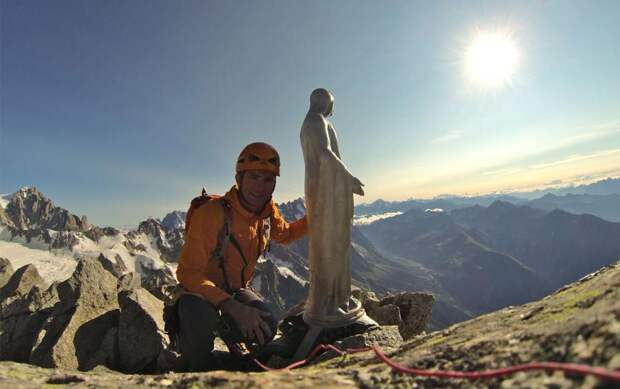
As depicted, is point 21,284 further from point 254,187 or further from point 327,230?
point 327,230

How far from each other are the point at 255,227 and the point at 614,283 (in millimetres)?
6548

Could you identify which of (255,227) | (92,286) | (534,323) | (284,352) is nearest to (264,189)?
(255,227)

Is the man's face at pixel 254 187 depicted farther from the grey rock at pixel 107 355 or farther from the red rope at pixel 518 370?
the grey rock at pixel 107 355

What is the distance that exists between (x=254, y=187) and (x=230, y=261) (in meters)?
1.78

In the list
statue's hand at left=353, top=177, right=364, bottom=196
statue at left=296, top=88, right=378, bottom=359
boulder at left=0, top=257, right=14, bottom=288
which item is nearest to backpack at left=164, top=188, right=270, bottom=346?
statue at left=296, top=88, right=378, bottom=359

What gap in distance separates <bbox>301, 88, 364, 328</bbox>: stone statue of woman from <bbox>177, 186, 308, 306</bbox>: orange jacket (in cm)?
103

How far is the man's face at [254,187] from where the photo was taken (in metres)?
8.05

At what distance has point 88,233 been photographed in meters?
196

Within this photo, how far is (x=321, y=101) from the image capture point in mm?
9344

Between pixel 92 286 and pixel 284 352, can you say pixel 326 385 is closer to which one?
pixel 284 352

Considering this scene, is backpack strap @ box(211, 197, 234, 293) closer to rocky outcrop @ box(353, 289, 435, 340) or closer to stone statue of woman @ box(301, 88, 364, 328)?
stone statue of woman @ box(301, 88, 364, 328)

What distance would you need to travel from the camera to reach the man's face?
805 centimetres

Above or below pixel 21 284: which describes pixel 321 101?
above

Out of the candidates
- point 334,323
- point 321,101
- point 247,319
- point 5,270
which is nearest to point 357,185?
point 321,101
